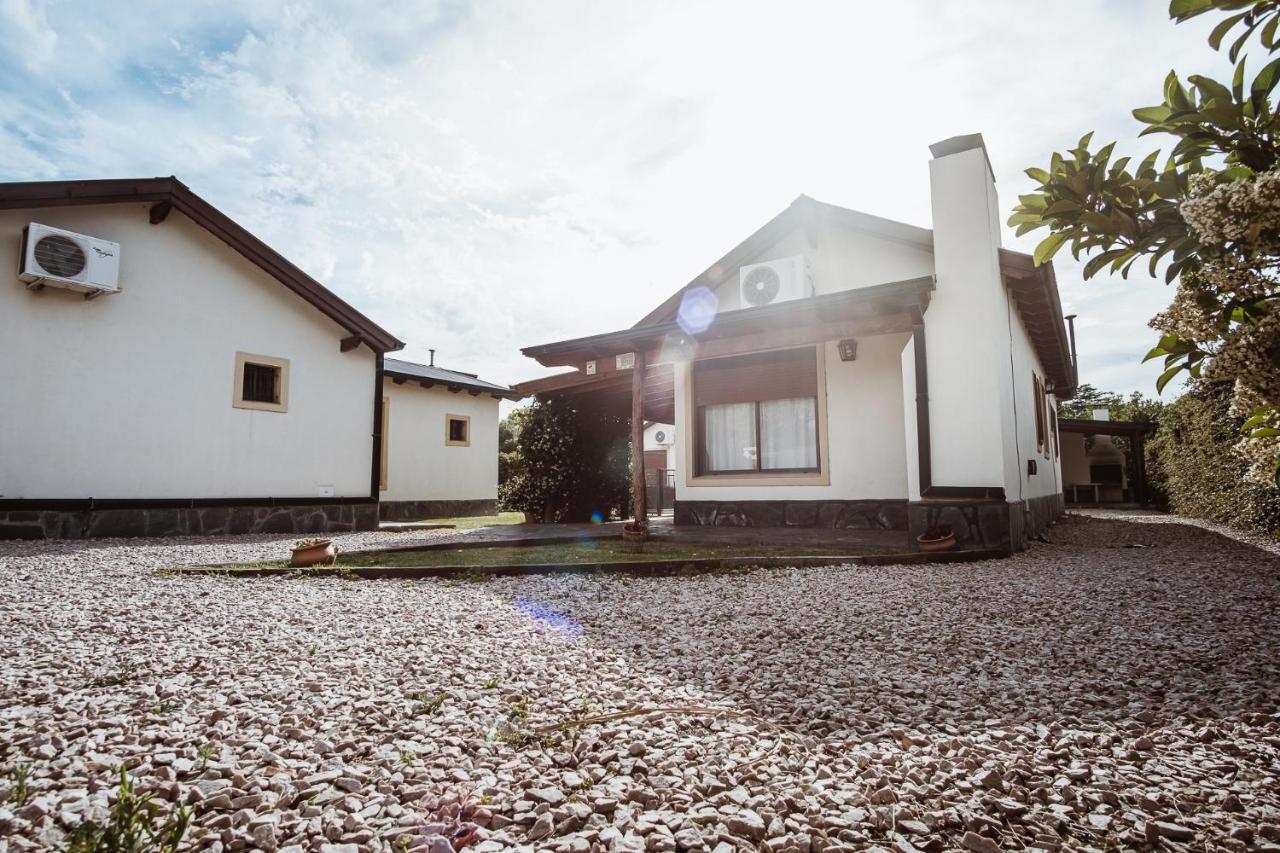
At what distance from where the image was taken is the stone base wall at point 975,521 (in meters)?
5.57

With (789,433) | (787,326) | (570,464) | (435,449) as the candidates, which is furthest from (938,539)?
(435,449)

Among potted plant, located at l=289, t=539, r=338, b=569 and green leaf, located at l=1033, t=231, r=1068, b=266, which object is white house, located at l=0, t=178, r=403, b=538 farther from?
green leaf, located at l=1033, t=231, r=1068, b=266

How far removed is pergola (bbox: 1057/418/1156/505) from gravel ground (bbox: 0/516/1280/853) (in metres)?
17.2

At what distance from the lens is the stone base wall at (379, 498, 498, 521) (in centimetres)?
1305

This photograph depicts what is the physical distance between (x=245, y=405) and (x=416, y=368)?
617cm

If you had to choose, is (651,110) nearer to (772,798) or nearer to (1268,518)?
(772,798)

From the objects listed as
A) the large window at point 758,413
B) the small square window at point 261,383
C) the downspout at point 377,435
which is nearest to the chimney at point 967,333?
the large window at point 758,413

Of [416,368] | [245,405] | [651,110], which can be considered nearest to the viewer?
[651,110]

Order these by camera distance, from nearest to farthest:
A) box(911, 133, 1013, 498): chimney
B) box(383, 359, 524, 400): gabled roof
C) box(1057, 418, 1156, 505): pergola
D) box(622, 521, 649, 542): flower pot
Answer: box(911, 133, 1013, 498): chimney, box(622, 521, 649, 542): flower pot, box(383, 359, 524, 400): gabled roof, box(1057, 418, 1156, 505): pergola

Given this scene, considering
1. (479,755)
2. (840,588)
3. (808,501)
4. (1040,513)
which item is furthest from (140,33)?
(1040,513)

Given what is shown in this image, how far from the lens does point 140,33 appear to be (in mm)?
5957

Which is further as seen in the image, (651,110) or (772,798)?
(651,110)

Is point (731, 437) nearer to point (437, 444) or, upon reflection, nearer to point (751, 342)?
point (751, 342)

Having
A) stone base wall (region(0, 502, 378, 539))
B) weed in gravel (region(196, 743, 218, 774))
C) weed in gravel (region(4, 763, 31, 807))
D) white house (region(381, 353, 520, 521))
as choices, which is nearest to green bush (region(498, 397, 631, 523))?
stone base wall (region(0, 502, 378, 539))
